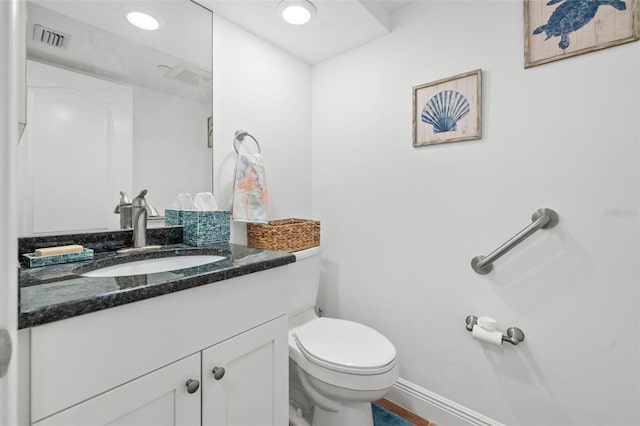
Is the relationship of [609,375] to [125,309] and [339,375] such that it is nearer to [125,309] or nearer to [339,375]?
[339,375]

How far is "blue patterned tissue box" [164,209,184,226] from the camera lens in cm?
133

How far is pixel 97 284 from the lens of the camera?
0.71 m

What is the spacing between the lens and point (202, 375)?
2.73 ft

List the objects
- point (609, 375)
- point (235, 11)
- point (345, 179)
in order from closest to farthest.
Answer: point (609, 375) < point (235, 11) < point (345, 179)

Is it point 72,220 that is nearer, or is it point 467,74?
point 72,220

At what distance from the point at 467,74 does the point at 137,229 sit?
1562 millimetres

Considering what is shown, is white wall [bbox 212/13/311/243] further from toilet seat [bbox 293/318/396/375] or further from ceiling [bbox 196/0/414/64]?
toilet seat [bbox 293/318/396/375]

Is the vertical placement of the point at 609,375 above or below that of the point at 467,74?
below

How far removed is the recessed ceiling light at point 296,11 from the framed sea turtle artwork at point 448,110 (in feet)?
2.10

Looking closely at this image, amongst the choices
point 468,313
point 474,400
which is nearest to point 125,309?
point 468,313

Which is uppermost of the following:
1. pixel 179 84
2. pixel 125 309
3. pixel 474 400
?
pixel 179 84

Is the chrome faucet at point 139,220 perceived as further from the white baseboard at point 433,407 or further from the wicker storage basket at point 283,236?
the white baseboard at point 433,407

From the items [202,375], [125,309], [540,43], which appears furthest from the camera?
[540,43]

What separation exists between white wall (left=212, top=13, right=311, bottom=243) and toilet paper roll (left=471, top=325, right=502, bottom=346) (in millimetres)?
1146
